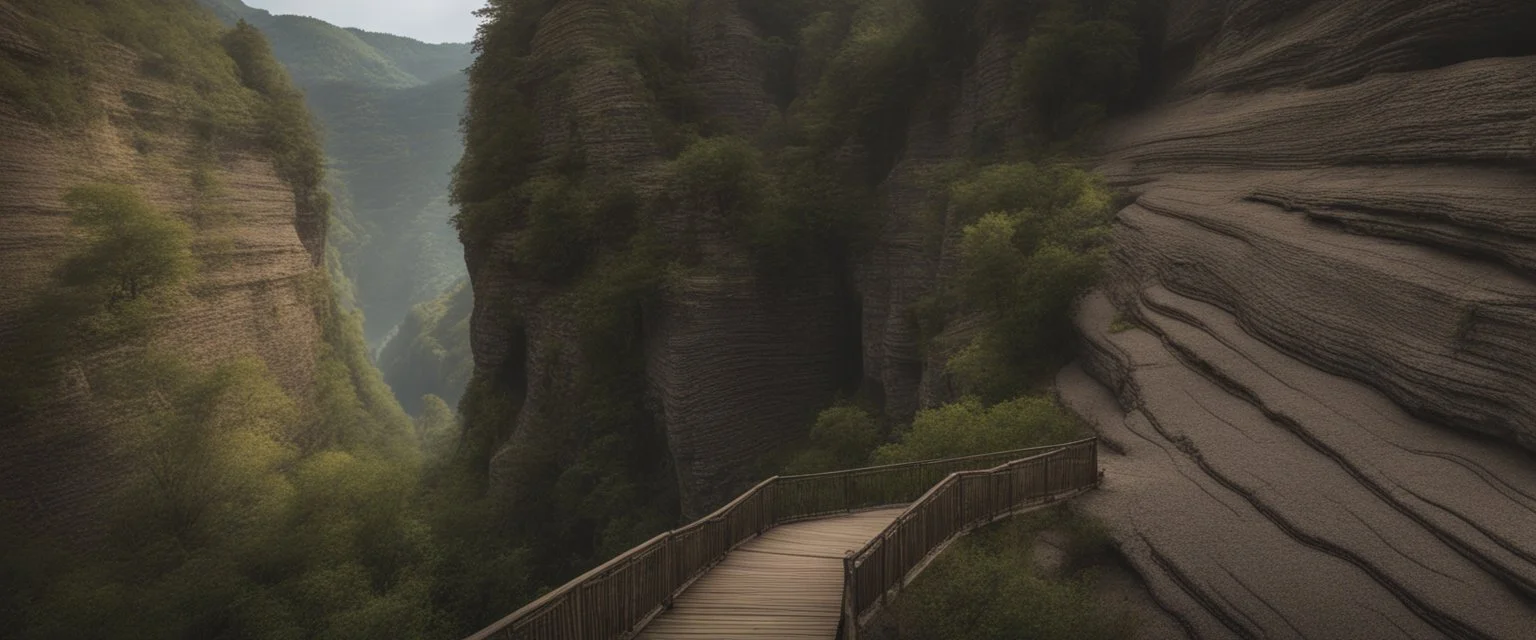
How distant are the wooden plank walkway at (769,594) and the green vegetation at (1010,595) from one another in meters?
0.71

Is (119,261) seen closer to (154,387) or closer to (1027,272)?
(154,387)

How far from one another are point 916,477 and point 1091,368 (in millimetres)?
3620

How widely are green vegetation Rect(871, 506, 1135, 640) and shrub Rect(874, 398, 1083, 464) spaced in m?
2.66

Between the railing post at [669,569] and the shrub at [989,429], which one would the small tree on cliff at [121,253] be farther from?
the shrub at [989,429]

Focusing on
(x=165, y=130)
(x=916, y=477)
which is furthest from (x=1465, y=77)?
(x=165, y=130)

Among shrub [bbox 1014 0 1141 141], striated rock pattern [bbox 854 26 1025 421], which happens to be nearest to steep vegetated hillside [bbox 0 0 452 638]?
striated rock pattern [bbox 854 26 1025 421]

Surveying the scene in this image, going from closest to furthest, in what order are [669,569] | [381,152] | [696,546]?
[669,569] → [696,546] → [381,152]

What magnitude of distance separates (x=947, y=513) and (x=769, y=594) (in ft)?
6.73

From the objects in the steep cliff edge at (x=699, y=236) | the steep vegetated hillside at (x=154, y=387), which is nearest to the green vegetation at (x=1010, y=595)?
the steep cliff edge at (x=699, y=236)

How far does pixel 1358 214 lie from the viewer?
31.8 ft

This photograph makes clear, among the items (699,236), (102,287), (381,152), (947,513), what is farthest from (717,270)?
(381,152)

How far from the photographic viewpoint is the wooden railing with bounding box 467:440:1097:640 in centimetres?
581

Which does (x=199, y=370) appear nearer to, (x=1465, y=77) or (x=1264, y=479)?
(x=1264, y=479)

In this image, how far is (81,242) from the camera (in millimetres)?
21938
